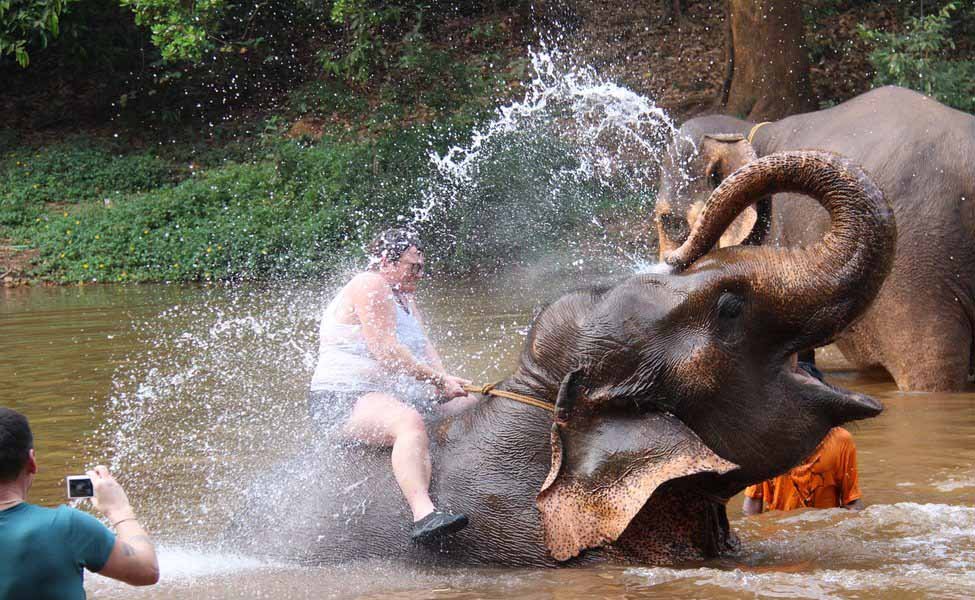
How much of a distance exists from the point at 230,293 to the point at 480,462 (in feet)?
45.2

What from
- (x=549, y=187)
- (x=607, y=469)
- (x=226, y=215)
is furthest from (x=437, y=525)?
(x=226, y=215)

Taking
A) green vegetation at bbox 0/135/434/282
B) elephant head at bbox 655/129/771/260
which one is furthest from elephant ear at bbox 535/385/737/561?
green vegetation at bbox 0/135/434/282

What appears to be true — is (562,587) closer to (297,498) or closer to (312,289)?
(297,498)

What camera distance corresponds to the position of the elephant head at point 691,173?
9305 millimetres

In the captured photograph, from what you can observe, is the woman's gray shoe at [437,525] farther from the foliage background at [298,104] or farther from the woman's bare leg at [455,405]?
the foliage background at [298,104]

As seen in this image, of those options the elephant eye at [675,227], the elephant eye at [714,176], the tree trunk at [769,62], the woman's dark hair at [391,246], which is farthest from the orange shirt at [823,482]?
the tree trunk at [769,62]

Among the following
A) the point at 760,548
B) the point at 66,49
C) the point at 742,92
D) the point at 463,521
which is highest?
the point at 66,49

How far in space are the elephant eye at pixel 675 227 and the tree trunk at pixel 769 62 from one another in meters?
7.78

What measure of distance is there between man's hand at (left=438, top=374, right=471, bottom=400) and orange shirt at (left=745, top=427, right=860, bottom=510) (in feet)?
4.51

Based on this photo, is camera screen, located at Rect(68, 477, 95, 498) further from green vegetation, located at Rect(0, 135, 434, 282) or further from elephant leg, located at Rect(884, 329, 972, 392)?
green vegetation, located at Rect(0, 135, 434, 282)

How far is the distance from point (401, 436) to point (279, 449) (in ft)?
11.3

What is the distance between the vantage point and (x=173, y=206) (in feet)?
70.4

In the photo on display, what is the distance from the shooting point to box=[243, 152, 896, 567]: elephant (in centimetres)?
374

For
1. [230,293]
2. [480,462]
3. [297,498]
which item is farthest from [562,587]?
[230,293]
